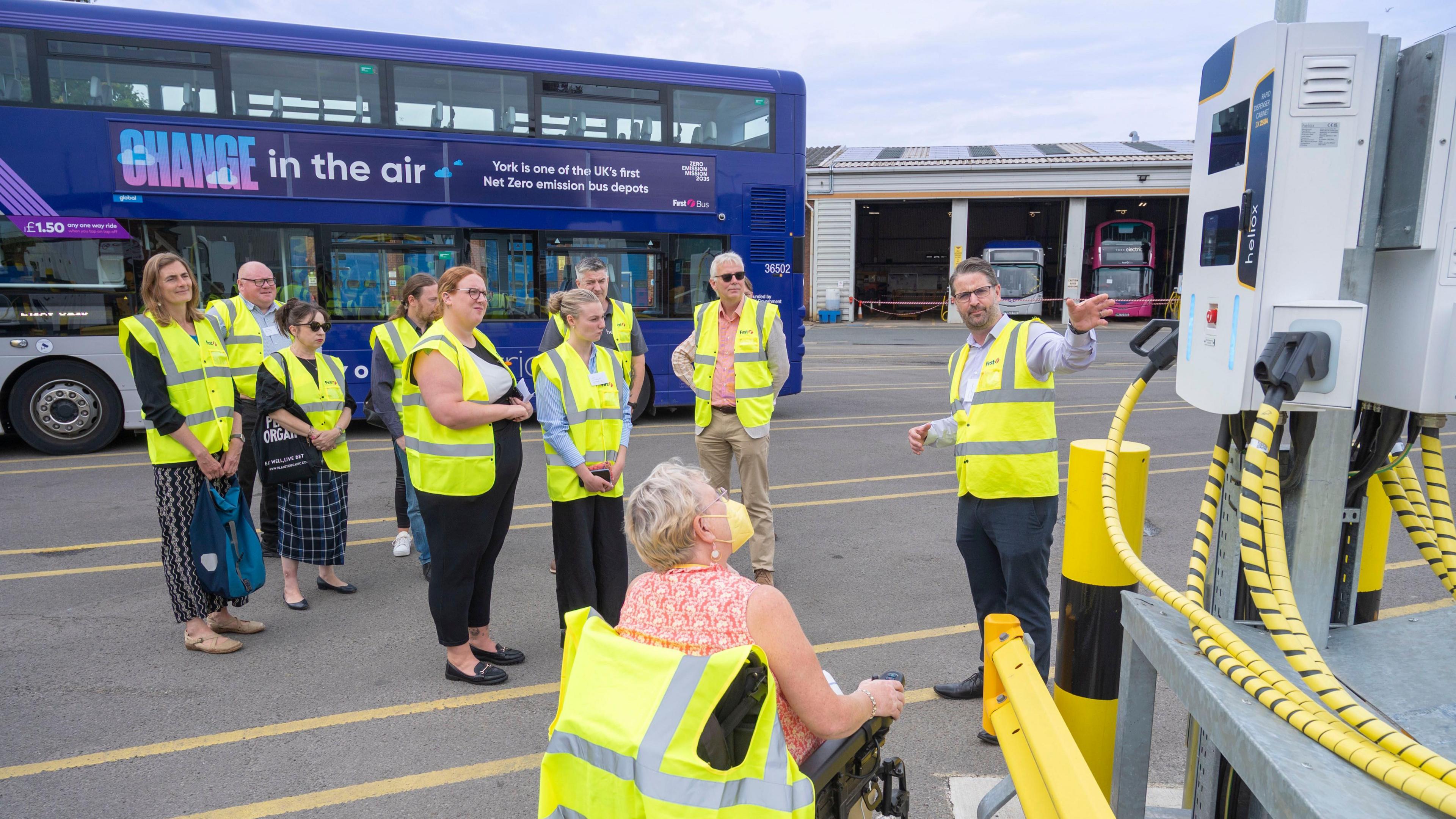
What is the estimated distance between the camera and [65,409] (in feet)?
28.0

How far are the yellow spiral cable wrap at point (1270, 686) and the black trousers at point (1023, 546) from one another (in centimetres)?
118

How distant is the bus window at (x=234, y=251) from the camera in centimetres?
863

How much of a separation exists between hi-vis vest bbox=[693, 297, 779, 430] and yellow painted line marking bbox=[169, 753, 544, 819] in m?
2.28

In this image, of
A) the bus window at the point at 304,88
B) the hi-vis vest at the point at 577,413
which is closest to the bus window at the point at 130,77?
the bus window at the point at 304,88

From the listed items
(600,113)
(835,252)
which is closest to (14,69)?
(600,113)

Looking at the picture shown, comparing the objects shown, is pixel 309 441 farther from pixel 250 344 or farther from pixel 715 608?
pixel 715 608

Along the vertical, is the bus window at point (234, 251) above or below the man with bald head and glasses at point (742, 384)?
above

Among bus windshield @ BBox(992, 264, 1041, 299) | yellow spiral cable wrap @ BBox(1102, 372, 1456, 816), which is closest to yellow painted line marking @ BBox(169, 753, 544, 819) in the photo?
yellow spiral cable wrap @ BBox(1102, 372, 1456, 816)

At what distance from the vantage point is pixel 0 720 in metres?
3.42

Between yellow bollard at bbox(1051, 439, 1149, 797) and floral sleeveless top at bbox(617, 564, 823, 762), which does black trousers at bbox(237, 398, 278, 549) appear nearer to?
floral sleeveless top at bbox(617, 564, 823, 762)

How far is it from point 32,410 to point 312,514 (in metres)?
5.98

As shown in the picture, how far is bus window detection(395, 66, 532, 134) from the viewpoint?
363 inches

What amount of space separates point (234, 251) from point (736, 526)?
28.7 feet

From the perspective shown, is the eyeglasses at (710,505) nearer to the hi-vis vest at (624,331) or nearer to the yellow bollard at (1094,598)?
the yellow bollard at (1094,598)
